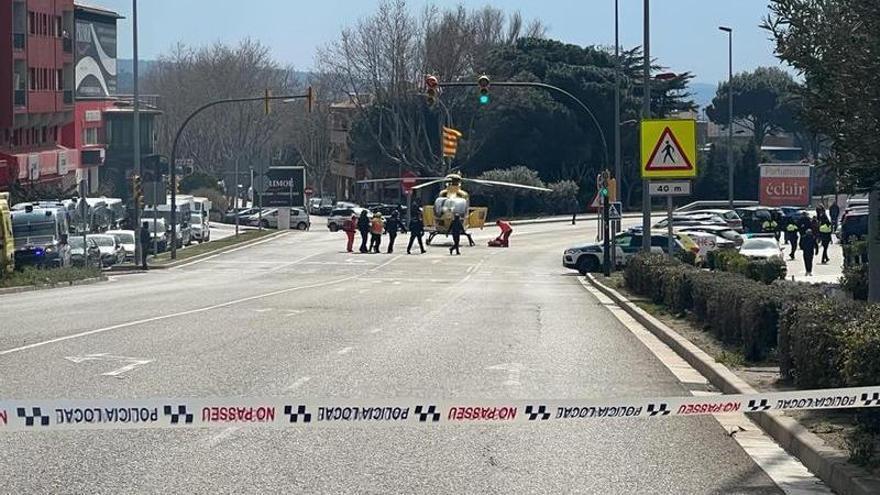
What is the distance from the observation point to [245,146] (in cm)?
11931

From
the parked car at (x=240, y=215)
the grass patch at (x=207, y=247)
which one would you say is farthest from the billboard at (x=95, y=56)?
the grass patch at (x=207, y=247)

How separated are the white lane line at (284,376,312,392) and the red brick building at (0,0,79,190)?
53.1 meters

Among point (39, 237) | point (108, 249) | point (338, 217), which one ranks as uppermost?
Result: point (39, 237)

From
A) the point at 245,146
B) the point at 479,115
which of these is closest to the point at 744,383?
the point at 479,115

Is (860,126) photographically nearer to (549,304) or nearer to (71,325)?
(71,325)

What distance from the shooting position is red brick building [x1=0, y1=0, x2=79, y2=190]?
224 ft

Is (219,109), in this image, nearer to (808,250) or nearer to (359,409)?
(808,250)

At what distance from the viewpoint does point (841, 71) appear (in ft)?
33.1

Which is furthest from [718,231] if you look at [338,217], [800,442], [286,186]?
[800,442]

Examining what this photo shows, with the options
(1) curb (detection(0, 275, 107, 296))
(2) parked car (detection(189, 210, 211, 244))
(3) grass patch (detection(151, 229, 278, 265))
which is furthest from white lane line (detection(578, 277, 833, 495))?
(2) parked car (detection(189, 210, 211, 244))

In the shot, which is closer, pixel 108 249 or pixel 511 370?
pixel 511 370

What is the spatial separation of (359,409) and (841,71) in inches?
165

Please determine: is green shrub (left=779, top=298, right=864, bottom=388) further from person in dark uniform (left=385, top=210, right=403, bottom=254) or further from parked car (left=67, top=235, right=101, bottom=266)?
person in dark uniform (left=385, top=210, right=403, bottom=254)

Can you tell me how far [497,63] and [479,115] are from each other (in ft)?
15.4
